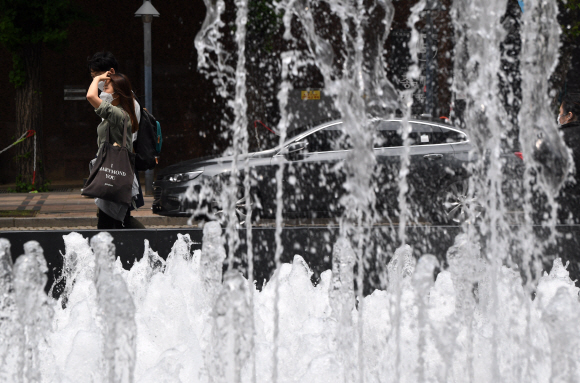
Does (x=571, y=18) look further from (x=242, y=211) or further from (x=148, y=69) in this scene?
(x=242, y=211)

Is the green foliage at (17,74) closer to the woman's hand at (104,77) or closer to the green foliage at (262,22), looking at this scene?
the green foliage at (262,22)

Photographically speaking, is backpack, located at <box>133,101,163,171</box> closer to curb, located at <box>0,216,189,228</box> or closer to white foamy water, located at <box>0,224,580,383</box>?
white foamy water, located at <box>0,224,580,383</box>

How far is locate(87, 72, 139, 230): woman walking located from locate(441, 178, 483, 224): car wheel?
5651 millimetres

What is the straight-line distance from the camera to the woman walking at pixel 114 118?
191 inches

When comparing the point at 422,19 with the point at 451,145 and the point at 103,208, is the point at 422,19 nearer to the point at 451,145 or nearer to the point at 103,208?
the point at 451,145

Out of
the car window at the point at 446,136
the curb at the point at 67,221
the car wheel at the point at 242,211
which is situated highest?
the car window at the point at 446,136

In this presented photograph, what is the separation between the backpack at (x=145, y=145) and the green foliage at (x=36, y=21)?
9838 millimetres

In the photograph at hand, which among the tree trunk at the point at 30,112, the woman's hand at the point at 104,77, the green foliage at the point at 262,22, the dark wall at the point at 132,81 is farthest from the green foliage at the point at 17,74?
the woman's hand at the point at 104,77

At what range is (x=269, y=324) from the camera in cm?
388

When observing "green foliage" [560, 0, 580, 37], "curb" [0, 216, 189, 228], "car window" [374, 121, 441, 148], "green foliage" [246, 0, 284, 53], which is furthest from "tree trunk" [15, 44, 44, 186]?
"green foliage" [560, 0, 580, 37]

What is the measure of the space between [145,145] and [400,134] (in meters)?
5.15

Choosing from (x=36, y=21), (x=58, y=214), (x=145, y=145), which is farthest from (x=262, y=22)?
(x=145, y=145)

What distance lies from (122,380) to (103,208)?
2174 mm

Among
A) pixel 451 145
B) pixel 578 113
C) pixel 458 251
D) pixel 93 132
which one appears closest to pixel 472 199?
pixel 451 145
